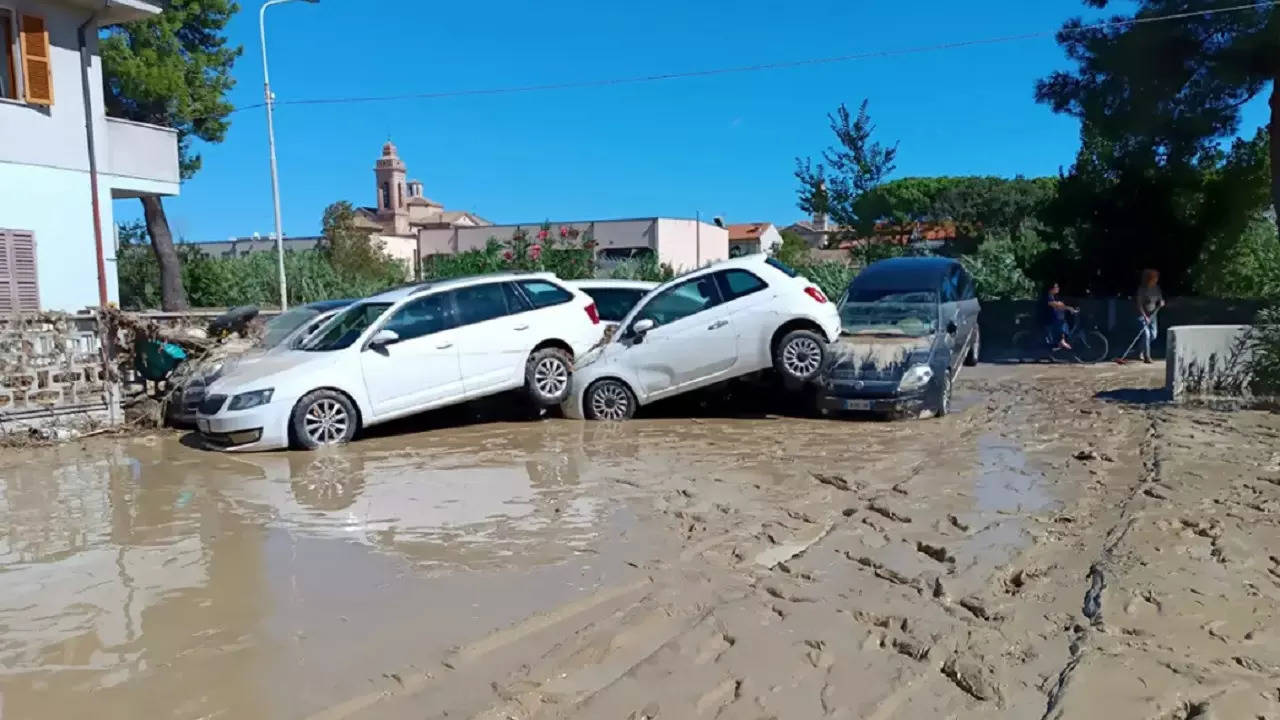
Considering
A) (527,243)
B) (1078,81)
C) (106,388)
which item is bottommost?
(106,388)

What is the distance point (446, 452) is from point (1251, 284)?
1861 cm

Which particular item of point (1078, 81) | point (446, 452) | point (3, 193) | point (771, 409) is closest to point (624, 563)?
point (446, 452)

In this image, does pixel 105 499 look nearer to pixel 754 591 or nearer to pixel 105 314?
pixel 105 314

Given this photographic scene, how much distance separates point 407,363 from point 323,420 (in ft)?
3.44

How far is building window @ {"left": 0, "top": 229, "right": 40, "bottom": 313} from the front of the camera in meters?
14.6

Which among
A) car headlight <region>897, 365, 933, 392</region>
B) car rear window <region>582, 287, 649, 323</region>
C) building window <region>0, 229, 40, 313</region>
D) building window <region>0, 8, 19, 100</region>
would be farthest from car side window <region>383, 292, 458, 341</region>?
building window <region>0, 8, 19, 100</region>

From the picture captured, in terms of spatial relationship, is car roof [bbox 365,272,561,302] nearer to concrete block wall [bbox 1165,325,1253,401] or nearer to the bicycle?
concrete block wall [bbox 1165,325,1253,401]

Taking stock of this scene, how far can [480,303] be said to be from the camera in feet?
35.5

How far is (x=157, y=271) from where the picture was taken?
3059cm

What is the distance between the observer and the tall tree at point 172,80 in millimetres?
24391

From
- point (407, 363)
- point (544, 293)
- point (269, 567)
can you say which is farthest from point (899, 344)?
point (269, 567)

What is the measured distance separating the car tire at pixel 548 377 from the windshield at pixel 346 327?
174 centimetres

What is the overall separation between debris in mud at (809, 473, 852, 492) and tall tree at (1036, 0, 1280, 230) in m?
13.9

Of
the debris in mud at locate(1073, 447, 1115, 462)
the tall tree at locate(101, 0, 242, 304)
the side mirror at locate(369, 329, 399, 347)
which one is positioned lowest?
the debris in mud at locate(1073, 447, 1115, 462)
